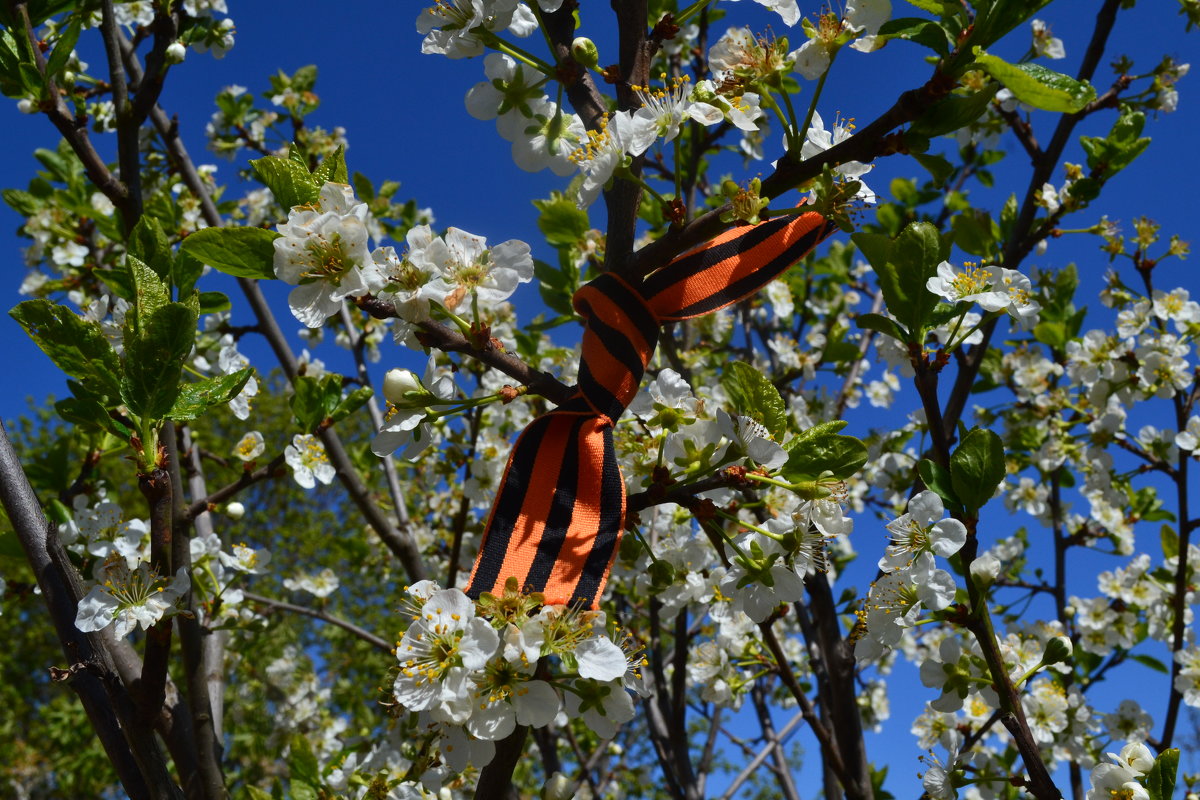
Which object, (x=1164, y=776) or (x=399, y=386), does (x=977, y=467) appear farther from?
(x=399, y=386)

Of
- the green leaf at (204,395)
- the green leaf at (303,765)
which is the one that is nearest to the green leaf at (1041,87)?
the green leaf at (204,395)

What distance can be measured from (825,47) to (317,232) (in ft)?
→ 2.26

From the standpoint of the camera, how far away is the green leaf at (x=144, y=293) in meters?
1.07

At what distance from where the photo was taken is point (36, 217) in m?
2.91

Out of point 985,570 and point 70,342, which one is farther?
point 985,570

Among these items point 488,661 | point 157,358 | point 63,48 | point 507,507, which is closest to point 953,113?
point 507,507

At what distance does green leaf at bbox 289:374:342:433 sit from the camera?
1707 millimetres

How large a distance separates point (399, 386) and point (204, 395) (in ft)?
0.96

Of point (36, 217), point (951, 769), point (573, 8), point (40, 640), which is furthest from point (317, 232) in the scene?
point (40, 640)

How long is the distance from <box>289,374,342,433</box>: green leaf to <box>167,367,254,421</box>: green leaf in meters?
0.53

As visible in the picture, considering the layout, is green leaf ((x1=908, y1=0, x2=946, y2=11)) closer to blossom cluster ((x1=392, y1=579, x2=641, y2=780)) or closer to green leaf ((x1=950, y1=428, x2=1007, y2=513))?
green leaf ((x1=950, y1=428, x2=1007, y2=513))

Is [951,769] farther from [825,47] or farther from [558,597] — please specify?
[825,47]

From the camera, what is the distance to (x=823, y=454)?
3.51 feet

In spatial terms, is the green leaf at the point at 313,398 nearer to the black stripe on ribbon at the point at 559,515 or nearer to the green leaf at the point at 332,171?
the green leaf at the point at 332,171
